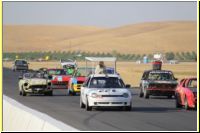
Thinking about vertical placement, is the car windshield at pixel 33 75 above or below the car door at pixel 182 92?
above

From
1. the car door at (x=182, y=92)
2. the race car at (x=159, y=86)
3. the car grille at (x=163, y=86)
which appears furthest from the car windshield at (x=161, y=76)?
the car door at (x=182, y=92)

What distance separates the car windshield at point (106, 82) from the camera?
2769cm

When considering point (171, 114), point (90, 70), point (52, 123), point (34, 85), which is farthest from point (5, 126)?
point (90, 70)

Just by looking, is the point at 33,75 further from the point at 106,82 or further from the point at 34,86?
the point at 106,82

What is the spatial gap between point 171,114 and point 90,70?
655 inches

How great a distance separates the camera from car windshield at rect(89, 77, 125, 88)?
2769 cm

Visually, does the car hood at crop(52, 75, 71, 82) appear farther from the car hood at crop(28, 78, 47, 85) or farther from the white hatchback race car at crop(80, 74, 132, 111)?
the white hatchback race car at crop(80, 74, 132, 111)

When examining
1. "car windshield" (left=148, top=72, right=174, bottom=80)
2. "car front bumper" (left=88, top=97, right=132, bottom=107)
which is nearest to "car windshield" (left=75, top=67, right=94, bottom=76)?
"car windshield" (left=148, top=72, right=174, bottom=80)

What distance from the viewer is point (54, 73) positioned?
1827 inches

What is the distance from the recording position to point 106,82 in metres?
28.0

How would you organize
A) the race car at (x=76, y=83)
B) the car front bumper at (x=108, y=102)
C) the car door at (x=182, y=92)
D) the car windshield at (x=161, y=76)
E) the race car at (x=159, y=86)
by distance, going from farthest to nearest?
the race car at (x=76, y=83) → the car windshield at (x=161, y=76) → the race car at (x=159, y=86) → the car door at (x=182, y=92) → the car front bumper at (x=108, y=102)

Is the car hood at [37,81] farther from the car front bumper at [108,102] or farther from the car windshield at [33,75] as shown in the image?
the car front bumper at [108,102]

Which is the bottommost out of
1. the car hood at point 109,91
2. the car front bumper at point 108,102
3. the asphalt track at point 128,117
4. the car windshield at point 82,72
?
the asphalt track at point 128,117

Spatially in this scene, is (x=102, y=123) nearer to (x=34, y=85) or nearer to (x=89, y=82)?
(x=89, y=82)
